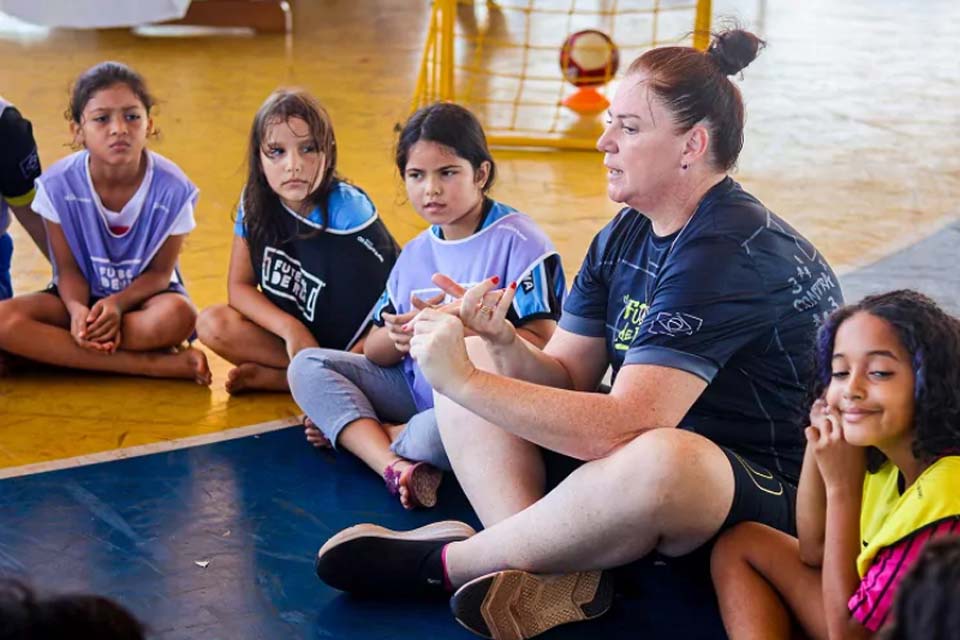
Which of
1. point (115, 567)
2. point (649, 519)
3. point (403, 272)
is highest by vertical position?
point (403, 272)

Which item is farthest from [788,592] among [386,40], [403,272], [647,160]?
[386,40]

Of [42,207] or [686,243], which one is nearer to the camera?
[686,243]

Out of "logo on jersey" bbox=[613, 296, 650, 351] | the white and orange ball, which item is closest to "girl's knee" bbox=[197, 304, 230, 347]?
"logo on jersey" bbox=[613, 296, 650, 351]

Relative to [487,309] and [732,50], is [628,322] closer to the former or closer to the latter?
[487,309]

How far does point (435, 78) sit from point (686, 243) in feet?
10.6

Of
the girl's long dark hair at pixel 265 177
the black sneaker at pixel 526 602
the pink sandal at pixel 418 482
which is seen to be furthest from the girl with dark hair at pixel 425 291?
the black sneaker at pixel 526 602

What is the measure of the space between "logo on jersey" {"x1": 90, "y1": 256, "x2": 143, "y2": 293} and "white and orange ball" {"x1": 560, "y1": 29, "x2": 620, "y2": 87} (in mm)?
2593

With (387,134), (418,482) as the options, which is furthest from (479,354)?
(387,134)

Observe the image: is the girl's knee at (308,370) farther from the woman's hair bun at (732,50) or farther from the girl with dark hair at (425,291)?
the woman's hair bun at (732,50)

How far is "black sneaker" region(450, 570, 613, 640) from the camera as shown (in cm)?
208

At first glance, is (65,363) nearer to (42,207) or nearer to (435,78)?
(42,207)

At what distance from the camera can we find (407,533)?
2312 mm

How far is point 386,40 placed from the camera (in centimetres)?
650

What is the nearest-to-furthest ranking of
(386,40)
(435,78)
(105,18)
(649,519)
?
1. (649,519)
2. (435,78)
3. (105,18)
4. (386,40)
